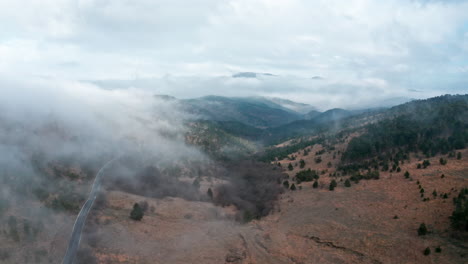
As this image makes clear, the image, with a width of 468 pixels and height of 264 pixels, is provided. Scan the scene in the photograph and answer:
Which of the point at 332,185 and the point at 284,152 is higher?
the point at 284,152

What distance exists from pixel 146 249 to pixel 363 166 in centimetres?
5999

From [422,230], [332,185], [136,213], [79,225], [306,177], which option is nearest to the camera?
[422,230]

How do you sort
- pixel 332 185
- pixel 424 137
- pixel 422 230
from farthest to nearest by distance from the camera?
pixel 424 137, pixel 332 185, pixel 422 230

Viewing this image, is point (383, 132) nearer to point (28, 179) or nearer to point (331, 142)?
point (331, 142)

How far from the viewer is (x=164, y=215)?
6275 cm

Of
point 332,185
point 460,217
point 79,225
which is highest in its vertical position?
point 460,217

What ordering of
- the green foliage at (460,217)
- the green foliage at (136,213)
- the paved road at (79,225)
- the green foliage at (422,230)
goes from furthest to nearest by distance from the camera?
the green foliage at (136,213), the green foliage at (422,230), the paved road at (79,225), the green foliage at (460,217)

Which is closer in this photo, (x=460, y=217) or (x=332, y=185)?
(x=460, y=217)

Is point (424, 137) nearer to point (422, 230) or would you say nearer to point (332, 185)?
point (332, 185)

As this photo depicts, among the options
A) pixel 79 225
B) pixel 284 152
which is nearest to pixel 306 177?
pixel 79 225

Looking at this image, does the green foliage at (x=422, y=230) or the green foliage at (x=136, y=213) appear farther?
the green foliage at (x=136, y=213)

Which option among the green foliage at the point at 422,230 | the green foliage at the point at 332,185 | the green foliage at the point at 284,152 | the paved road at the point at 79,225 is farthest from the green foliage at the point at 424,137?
the paved road at the point at 79,225

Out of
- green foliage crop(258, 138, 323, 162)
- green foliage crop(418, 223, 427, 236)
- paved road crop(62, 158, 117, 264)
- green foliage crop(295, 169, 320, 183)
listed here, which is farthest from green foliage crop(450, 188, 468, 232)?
green foliage crop(258, 138, 323, 162)

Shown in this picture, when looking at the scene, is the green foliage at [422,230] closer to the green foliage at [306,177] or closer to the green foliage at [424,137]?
the green foliage at [306,177]
